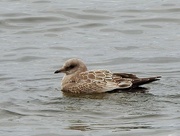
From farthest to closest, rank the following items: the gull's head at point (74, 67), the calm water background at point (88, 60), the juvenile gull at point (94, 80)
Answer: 1. the gull's head at point (74, 67)
2. the juvenile gull at point (94, 80)
3. the calm water background at point (88, 60)

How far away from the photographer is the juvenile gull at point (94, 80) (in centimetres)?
1570

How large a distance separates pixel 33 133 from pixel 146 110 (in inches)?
84.9

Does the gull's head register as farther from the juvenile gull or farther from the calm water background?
the calm water background

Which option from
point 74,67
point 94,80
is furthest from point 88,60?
point 94,80

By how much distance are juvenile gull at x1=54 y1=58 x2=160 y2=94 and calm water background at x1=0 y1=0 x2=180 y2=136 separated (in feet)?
0.71

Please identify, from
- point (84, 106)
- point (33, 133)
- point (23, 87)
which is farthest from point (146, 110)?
point (23, 87)

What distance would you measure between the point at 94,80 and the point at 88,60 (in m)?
3.32

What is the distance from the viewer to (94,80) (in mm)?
15953

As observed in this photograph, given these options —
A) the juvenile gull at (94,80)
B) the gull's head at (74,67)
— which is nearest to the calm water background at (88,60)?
the juvenile gull at (94,80)

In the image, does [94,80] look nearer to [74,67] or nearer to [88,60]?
[74,67]

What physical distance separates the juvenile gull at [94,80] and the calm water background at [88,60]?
22cm

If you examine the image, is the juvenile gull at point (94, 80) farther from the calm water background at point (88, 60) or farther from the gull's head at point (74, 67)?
the calm water background at point (88, 60)

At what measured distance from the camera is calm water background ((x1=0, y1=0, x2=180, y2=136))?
13.4 meters

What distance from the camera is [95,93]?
52.3ft
